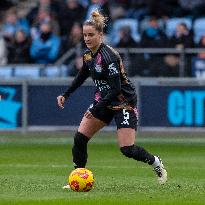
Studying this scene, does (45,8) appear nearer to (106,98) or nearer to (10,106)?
A: (10,106)

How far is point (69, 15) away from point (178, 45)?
3975 millimetres

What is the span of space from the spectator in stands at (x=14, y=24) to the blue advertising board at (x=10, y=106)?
3.65 m

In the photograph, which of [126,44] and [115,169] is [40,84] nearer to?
[126,44]

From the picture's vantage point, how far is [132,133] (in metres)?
12.4

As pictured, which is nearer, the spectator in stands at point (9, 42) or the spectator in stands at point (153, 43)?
the spectator in stands at point (153, 43)

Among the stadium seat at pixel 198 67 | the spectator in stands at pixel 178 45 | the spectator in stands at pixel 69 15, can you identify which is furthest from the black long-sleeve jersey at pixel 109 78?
the spectator in stands at pixel 69 15

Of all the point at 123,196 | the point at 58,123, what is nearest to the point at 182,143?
the point at 58,123

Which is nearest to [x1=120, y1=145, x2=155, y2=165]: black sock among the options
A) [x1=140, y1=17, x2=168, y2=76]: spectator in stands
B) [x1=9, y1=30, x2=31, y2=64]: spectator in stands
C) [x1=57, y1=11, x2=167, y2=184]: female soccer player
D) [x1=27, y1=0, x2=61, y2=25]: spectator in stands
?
[x1=57, y1=11, x2=167, y2=184]: female soccer player

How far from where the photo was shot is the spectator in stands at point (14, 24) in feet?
88.2

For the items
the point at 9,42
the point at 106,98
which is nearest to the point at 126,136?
the point at 106,98

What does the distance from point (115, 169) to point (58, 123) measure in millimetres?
7539

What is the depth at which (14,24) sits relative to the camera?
2702cm

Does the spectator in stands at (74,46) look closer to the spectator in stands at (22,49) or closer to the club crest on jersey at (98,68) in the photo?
the spectator in stands at (22,49)

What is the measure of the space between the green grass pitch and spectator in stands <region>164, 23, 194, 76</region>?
153 cm
